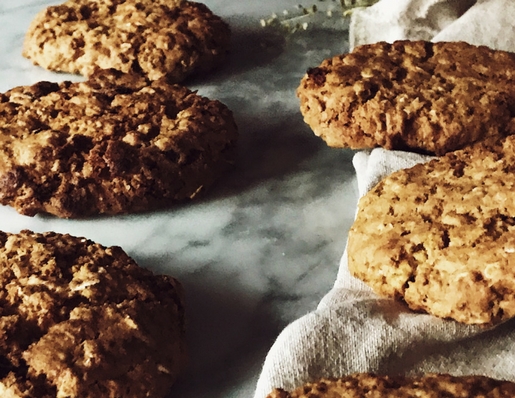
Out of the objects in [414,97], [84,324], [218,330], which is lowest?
[218,330]

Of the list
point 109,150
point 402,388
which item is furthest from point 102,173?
point 402,388

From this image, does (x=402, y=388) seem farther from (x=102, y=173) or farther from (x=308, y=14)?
(x=308, y=14)

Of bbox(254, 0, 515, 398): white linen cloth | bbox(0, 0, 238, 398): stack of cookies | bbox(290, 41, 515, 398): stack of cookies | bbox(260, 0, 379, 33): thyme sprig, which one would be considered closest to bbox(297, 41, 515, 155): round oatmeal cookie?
bbox(290, 41, 515, 398): stack of cookies

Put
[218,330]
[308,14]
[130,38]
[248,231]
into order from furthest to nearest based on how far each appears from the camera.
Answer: [308,14]
[130,38]
[248,231]
[218,330]

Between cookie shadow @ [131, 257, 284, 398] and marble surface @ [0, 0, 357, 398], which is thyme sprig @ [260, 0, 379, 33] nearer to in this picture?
marble surface @ [0, 0, 357, 398]

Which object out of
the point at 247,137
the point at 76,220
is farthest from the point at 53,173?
the point at 247,137

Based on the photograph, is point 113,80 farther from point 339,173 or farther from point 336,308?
point 336,308
